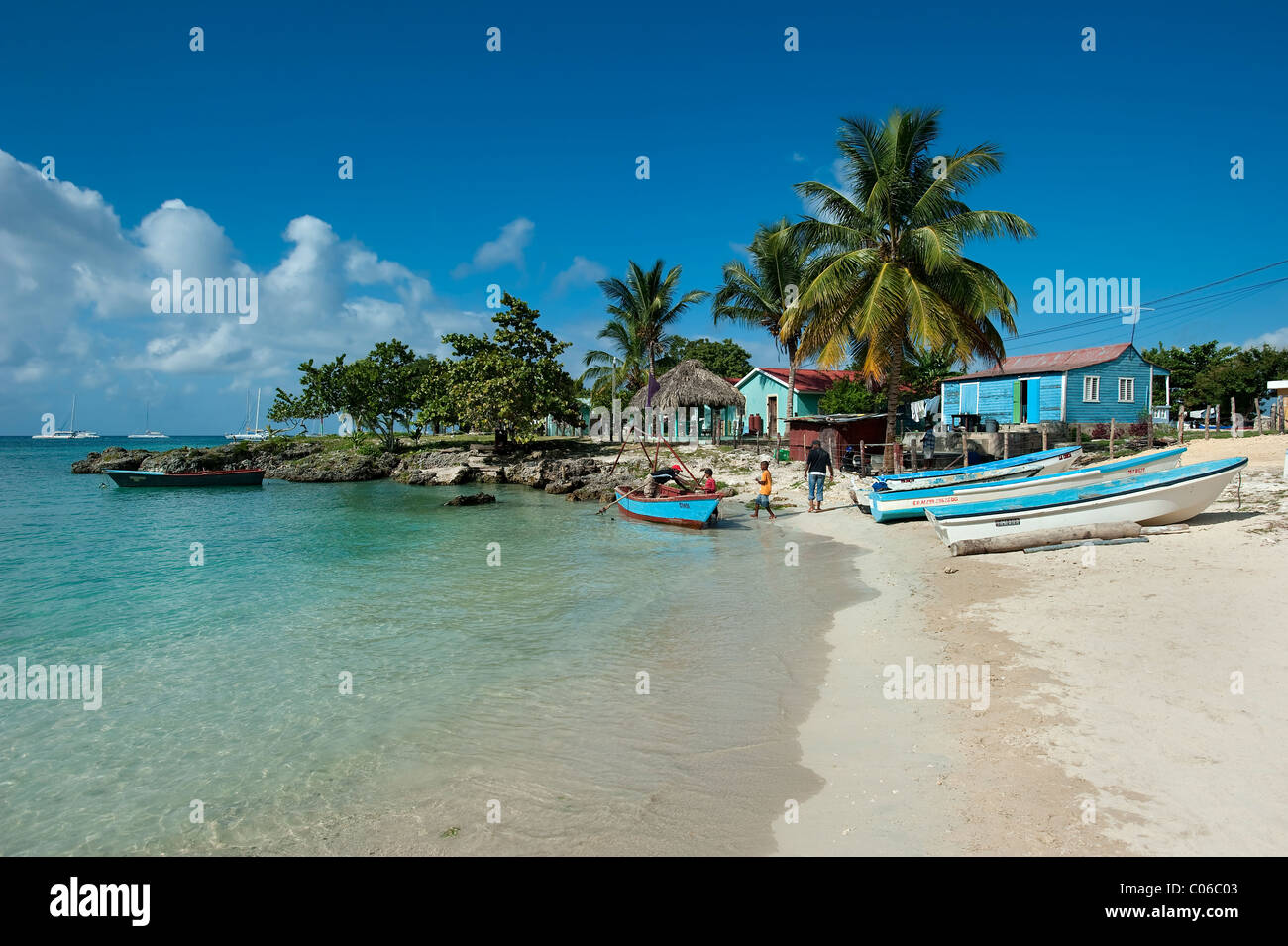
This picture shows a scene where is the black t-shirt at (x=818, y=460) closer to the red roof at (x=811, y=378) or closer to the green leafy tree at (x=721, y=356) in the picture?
the red roof at (x=811, y=378)

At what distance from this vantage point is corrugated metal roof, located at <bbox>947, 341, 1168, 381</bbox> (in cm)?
2955

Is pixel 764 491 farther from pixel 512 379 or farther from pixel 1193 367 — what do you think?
pixel 1193 367

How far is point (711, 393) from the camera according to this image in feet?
113

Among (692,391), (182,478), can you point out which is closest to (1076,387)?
(692,391)

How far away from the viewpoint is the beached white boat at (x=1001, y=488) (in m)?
13.8

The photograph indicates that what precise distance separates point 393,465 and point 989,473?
3648 cm

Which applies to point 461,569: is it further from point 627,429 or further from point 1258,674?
point 627,429

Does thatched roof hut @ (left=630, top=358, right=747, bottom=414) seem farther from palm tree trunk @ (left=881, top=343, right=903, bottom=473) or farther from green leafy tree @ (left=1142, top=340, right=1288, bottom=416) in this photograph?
green leafy tree @ (left=1142, top=340, right=1288, bottom=416)

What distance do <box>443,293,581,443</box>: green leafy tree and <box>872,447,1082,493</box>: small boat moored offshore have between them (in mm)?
23856

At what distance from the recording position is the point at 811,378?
39906mm

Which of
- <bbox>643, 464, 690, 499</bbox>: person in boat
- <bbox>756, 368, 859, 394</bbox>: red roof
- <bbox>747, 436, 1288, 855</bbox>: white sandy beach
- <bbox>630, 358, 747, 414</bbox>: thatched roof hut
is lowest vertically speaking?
<bbox>747, 436, 1288, 855</bbox>: white sandy beach

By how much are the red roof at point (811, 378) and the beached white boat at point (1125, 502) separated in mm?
27354

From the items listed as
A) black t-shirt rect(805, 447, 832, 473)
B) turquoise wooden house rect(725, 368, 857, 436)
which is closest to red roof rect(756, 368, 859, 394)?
turquoise wooden house rect(725, 368, 857, 436)
